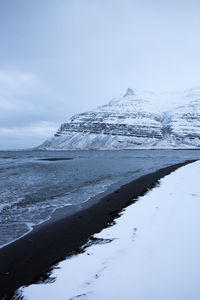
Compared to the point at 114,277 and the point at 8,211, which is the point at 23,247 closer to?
the point at 114,277

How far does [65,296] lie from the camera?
11.4ft

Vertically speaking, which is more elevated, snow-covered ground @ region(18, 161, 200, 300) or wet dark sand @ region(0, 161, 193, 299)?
snow-covered ground @ region(18, 161, 200, 300)

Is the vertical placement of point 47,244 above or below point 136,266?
below

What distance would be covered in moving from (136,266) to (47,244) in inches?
127

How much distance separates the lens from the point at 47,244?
6109 millimetres

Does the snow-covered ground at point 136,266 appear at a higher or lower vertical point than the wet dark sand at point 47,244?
higher

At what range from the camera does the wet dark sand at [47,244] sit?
445cm

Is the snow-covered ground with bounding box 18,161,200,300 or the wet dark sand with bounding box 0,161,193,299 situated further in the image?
the wet dark sand with bounding box 0,161,193,299

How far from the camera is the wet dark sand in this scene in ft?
14.6

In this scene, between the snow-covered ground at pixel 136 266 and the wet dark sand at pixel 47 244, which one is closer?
the snow-covered ground at pixel 136 266

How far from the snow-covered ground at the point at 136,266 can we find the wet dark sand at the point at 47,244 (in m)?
0.56

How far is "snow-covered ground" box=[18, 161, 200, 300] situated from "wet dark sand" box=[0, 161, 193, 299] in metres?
0.56

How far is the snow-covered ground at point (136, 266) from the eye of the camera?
3.43 m

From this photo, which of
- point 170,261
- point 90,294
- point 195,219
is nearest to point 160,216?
point 195,219
